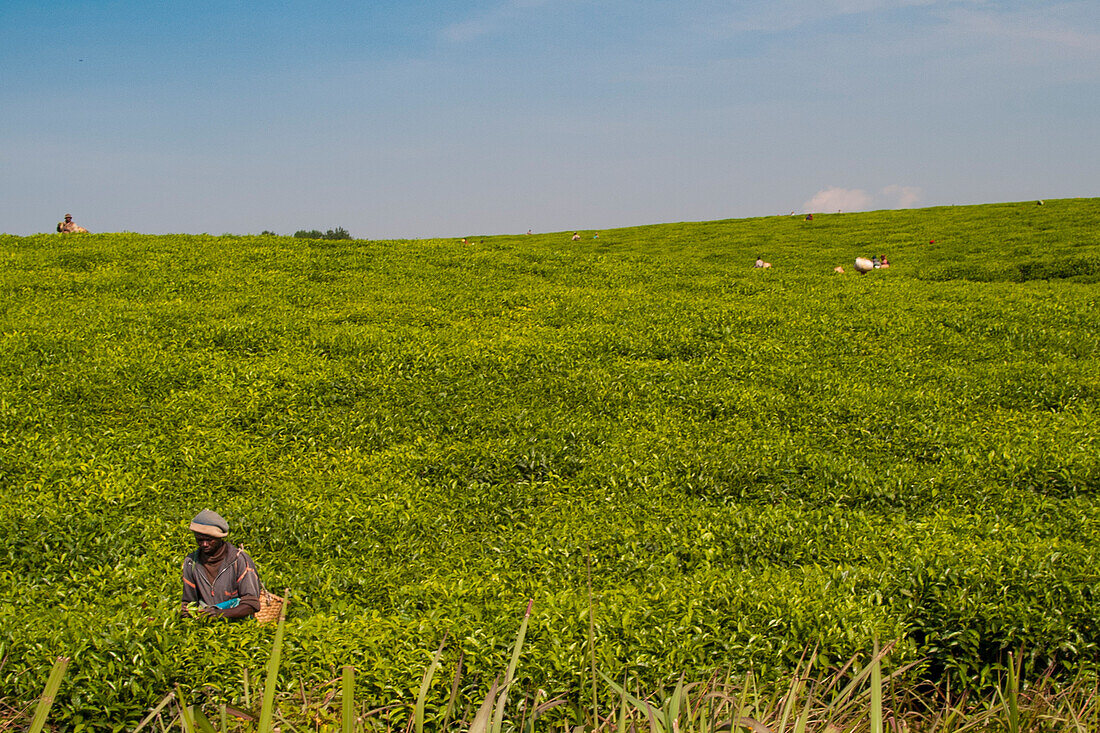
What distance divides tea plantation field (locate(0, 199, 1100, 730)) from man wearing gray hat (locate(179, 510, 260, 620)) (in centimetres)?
46

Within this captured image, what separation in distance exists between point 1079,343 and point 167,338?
2001 cm

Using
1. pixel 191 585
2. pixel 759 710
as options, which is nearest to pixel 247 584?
pixel 191 585

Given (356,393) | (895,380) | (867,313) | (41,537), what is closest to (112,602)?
(41,537)

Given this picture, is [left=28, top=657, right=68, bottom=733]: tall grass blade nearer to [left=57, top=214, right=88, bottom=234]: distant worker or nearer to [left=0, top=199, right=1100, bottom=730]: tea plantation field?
[left=0, top=199, right=1100, bottom=730]: tea plantation field

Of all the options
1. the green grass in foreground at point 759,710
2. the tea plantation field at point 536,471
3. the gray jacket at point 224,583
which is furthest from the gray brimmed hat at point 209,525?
the green grass in foreground at point 759,710

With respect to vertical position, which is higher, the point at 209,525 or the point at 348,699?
the point at 348,699

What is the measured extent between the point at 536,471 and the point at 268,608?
16.4 feet

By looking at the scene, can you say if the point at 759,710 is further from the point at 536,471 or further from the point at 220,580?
the point at 536,471

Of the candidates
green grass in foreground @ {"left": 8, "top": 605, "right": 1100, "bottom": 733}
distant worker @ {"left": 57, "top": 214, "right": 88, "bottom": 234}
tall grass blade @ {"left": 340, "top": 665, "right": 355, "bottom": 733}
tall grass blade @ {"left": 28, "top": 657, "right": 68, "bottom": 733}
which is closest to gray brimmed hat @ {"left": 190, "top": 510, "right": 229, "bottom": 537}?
green grass in foreground @ {"left": 8, "top": 605, "right": 1100, "bottom": 733}

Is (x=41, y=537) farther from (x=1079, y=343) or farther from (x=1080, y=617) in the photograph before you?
(x=1079, y=343)

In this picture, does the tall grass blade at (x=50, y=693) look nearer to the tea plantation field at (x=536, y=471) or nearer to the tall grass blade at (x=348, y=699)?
the tall grass blade at (x=348, y=699)

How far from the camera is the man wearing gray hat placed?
8477mm

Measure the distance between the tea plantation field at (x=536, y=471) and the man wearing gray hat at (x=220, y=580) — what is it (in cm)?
46

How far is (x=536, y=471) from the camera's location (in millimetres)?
12688
